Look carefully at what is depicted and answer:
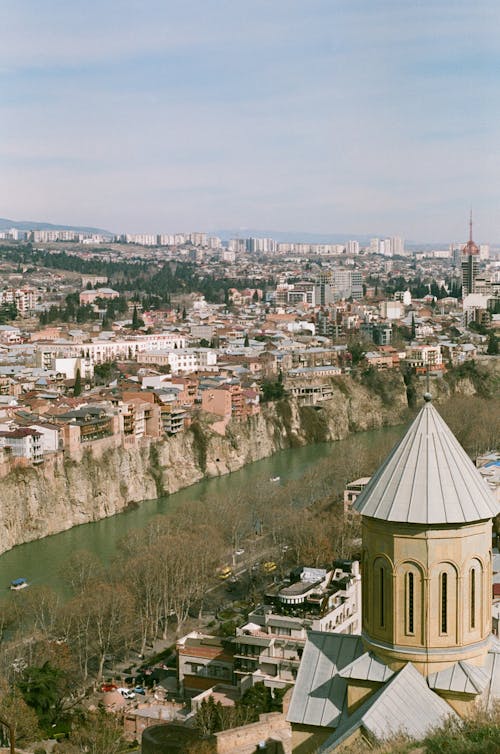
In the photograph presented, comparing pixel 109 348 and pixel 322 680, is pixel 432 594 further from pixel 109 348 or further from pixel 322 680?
pixel 109 348

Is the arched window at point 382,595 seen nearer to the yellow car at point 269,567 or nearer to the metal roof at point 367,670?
the metal roof at point 367,670

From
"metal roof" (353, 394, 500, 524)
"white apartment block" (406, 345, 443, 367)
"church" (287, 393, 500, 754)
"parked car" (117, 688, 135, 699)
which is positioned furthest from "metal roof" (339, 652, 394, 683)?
"white apartment block" (406, 345, 443, 367)

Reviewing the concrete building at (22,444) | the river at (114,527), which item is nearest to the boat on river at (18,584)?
the river at (114,527)

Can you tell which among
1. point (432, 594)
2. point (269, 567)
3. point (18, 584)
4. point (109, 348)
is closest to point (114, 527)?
point (18, 584)

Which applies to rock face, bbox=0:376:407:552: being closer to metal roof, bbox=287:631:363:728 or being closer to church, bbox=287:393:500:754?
metal roof, bbox=287:631:363:728

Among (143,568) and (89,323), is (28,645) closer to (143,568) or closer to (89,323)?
(143,568)
